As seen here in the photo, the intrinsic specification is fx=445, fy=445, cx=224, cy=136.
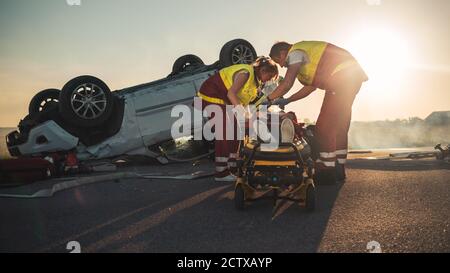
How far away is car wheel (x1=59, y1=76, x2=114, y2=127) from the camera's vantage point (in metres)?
7.95

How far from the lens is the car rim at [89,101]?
8.05 m

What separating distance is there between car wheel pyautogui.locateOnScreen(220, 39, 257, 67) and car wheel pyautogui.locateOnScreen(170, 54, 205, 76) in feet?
4.91

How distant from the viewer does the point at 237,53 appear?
9.71 metres

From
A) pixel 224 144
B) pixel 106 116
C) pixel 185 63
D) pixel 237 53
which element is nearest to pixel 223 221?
pixel 224 144

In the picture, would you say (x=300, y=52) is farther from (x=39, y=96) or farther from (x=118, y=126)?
(x=39, y=96)

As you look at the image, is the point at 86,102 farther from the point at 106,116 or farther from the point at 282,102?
the point at 282,102

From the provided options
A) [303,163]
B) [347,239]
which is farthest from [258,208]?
[347,239]

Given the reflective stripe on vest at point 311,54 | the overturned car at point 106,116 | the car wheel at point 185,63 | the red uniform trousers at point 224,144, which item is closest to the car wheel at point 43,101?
the overturned car at point 106,116

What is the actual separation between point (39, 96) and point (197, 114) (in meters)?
3.28

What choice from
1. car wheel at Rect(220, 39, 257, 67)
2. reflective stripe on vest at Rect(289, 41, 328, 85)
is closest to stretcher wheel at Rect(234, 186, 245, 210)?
reflective stripe on vest at Rect(289, 41, 328, 85)

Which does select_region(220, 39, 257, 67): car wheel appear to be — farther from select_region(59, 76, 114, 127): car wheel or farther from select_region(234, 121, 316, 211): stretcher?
select_region(234, 121, 316, 211): stretcher

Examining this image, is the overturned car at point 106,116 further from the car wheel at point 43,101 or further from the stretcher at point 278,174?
the stretcher at point 278,174

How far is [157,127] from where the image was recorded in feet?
29.5
